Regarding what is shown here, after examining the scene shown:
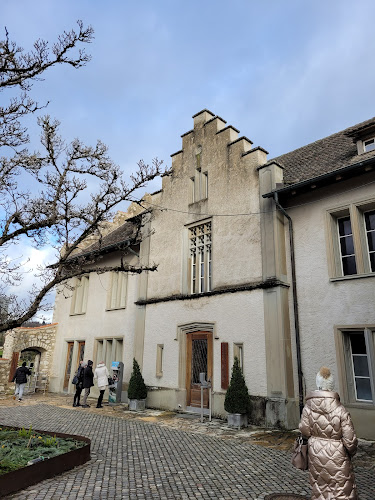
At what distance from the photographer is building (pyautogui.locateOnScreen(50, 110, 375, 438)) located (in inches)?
381

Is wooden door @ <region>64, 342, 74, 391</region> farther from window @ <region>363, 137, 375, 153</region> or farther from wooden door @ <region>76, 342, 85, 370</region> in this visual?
window @ <region>363, 137, 375, 153</region>

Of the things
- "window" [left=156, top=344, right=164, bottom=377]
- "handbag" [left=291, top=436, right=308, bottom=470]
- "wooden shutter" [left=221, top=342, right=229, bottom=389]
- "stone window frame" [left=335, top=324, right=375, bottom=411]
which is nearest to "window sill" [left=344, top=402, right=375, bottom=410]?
"stone window frame" [left=335, top=324, right=375, bottom=411]

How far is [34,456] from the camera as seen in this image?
234 inches

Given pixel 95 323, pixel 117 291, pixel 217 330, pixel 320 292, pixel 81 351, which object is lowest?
pixel 81 351

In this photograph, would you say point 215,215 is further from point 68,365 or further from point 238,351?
point 68,365

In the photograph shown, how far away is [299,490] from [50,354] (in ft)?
54.1

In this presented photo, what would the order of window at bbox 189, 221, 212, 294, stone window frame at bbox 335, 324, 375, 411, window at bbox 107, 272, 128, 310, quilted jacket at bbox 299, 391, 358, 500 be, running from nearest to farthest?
quilted jacket at bbox 299, 391, 358, 500
stone window frame at bbox 335, 324, 375, 411
window at bbox 189, 221, 212, 294
window at bbox 107, 272, 128, 310

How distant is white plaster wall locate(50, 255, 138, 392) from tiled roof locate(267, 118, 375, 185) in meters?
7.92

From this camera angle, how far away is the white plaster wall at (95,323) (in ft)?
50.9

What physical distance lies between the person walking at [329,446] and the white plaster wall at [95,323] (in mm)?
11441

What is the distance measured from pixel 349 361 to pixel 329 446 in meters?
5.99

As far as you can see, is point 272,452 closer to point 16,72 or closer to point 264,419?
point 264,419

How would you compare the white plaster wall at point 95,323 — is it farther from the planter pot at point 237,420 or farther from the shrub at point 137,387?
the planter pot at point 237,420

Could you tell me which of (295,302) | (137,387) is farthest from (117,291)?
(295,302)
